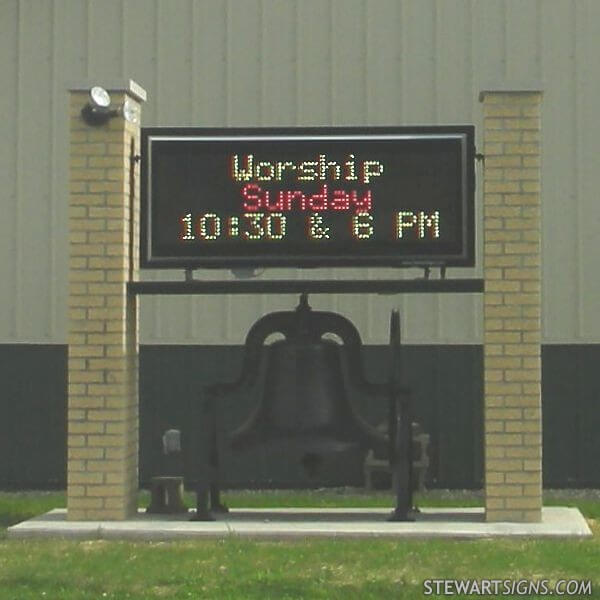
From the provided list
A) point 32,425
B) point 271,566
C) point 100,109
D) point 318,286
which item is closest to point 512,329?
point 318,286

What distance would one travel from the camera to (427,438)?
19.2 metres

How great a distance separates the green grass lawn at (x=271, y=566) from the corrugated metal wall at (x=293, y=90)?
624cm

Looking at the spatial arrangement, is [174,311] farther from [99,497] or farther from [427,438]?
[99,497]

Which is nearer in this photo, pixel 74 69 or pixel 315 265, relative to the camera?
pixel 315 265

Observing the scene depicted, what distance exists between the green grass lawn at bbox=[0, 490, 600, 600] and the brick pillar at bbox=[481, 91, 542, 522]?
0.77 meters

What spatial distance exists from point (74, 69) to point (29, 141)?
97 centimetres

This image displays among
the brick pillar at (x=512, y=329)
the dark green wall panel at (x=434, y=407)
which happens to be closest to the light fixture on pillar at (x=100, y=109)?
Answer: the brick pillar at (x=512, y=329)

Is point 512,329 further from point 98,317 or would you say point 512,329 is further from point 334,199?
point 98,317

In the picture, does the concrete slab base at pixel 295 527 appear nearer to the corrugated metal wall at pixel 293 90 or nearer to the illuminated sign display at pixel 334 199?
the illuminated sign display at pixel 334 199

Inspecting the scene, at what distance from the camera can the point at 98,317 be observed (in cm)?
1495

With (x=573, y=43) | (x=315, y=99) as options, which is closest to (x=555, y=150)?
(x=573, y=43)

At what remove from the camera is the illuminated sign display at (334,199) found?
1463 cm

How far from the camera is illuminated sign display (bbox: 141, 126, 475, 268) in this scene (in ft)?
48.0

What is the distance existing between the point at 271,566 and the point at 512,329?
3251mm
